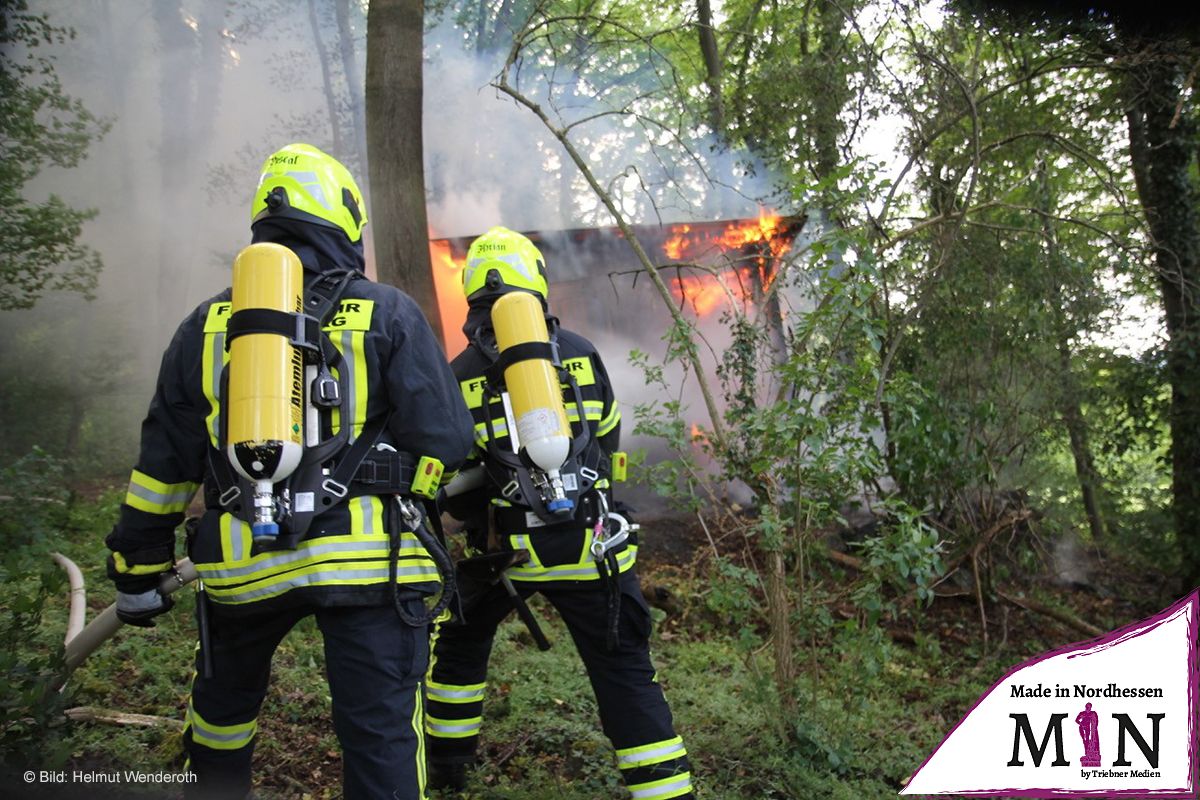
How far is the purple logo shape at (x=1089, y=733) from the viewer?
2881 millimetres

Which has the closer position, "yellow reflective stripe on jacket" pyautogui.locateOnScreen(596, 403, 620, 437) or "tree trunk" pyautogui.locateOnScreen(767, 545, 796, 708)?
"yellow reflective stripe on jacket" pyautogui.locateOnScreen(596, 403, 620, 437)

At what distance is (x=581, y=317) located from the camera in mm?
9633

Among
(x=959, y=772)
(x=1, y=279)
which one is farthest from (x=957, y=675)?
(x=1, y=279)

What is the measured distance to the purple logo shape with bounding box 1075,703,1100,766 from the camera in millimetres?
2881

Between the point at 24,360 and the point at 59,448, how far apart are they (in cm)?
75

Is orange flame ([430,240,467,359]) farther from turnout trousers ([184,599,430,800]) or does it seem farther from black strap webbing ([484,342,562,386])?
turnout trousers ([184,599,430,800])

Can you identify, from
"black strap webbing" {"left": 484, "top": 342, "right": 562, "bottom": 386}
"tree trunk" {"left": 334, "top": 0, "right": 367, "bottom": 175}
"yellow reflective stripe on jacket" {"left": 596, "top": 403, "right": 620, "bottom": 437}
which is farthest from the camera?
"tree trunk" {"left": 334, "top": 0, "right": 367, "bottom": 175}

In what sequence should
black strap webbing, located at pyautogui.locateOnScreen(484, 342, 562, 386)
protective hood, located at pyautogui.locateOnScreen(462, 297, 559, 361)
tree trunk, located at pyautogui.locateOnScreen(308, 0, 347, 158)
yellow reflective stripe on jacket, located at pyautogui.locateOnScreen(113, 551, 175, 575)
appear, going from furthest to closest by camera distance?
tree trunk, located at pyautogui.locateOnScreen(308, 0, 347, 158) < protective hood, located at pyautogui.locateOnScreen(462, 297, 559, 361) < black strap webbing, located at pyautogui.locateOnScreen(484, 342, 562, 386) < yellow reflective stripe on jacket, located at pyautogui.locateOnScreen(113, 551, 175, 575)

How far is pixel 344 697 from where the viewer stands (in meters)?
2.31

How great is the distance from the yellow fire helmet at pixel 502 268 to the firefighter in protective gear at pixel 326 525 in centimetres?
76

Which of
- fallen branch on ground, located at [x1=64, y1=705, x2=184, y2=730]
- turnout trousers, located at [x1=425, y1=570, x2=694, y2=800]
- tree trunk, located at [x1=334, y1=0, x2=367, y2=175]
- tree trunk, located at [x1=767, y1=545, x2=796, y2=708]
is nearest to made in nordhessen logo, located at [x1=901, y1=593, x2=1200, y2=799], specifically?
turnout trousers, located at [x1=425, y1=570, x2=694, y2=800]

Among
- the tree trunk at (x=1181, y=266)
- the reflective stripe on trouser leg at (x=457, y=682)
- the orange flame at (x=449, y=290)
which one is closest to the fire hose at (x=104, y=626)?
the reflective stripe on trouser leg at (x=457, y=682)

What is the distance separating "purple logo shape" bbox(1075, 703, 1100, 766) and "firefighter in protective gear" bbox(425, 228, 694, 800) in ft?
4.41

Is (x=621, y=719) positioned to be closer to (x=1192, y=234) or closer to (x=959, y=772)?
(x=959, y=772)
